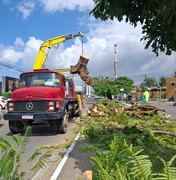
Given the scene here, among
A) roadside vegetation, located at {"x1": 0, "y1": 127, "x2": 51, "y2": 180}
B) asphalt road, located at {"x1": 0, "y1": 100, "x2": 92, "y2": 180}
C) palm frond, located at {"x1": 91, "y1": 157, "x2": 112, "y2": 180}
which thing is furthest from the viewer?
asphalt road, located at {"x1": 0, "y1": 100, "x2": 92, "y2": 180}

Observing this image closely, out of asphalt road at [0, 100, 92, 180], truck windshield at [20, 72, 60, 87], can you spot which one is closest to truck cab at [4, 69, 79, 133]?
truck windshield at [20, 72, 60, 87]

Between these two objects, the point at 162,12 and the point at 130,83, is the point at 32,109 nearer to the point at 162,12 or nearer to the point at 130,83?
the point at 162,12

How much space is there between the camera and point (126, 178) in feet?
16.0

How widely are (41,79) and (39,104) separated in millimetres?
1570

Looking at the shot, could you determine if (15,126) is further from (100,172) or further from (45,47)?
(45,47)

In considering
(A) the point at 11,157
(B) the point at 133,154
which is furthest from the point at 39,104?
(B) the point at 133,154

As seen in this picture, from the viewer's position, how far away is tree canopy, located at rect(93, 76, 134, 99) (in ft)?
173

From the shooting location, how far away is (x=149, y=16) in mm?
6289

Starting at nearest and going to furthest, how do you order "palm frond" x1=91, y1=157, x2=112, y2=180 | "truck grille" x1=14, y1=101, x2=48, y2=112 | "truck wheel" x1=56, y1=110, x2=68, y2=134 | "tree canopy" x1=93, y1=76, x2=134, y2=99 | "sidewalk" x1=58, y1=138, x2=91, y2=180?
"palm frond" x1=91, y1=157, x2=112, y2=180, "sidewalk" x1=58, y1=138, x2=91, y2=180, "truck grille" x1=14, y1=101, x2=48, y2=112, "truck wheel" x1=56, y1=110, x2=68, y2=134, "tree canopy" x1=93, y1=76, x2=134, y2=99

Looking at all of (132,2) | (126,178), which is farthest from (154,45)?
(126,178)

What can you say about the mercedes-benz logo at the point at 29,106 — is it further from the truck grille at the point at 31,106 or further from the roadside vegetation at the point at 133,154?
the roadside vegetation at the point at 133,154

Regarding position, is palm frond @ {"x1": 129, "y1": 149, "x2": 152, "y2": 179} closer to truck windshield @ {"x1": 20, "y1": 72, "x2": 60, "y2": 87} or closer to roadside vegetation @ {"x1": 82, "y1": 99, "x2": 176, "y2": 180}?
roadside vegetation @ {"x1": 82, "y1": 99, "x2": 176, "y2": 180}

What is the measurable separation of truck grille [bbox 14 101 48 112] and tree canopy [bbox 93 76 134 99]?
3581 cm

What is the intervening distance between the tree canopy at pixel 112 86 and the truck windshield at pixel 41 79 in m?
34.5
